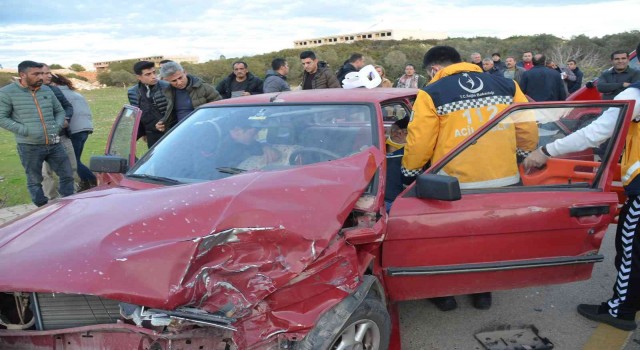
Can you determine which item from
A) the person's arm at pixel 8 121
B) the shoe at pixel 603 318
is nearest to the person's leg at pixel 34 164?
the person's arm at pixel 8 121

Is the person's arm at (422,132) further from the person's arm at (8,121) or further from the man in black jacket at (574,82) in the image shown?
the man in black jacket at (574,82)

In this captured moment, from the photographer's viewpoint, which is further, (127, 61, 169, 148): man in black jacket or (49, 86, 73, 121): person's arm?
(49, 86, 73, 121): person's arm

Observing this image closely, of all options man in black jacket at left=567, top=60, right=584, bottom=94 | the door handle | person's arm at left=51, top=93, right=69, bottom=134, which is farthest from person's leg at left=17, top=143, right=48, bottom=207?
man in black jacket at left=567, top=60, right=584, bottom=94

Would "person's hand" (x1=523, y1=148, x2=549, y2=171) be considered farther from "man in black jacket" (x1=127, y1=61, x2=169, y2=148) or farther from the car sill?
"man in black jacket" (x1=127, y1=61, x2=169, y2=148)

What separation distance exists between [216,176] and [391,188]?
134 cm

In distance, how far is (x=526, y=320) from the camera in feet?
10.2

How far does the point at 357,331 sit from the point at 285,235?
0.67 m

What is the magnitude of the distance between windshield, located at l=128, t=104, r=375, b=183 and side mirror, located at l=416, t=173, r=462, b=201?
42cm

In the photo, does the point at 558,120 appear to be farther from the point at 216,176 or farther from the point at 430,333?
the point at 216,176

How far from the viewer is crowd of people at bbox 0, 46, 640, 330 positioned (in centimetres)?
283

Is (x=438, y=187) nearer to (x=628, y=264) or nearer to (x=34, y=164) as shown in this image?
(x=628, y=264)

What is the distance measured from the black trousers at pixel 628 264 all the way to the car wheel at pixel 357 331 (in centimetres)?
167

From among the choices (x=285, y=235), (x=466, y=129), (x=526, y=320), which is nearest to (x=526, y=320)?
(x=526, y=320)

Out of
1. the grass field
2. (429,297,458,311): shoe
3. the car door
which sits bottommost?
the grass field
